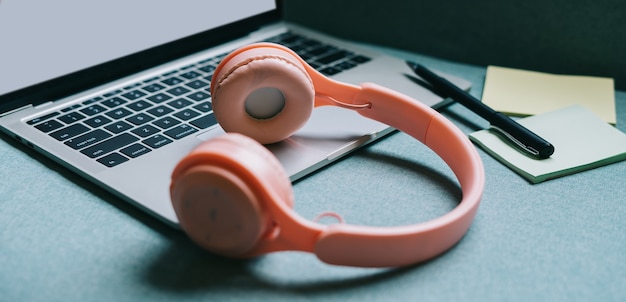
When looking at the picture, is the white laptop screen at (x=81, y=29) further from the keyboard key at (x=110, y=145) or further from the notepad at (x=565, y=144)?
the notepad at (x=565, y=144)

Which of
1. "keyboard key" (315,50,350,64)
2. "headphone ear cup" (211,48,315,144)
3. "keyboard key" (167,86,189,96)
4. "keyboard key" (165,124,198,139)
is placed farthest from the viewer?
"keyboard key" (315,50,350,64)

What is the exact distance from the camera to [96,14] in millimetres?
739

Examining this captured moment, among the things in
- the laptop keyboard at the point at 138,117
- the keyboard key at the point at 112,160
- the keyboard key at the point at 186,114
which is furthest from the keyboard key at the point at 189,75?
the keyboard key at the point at 112,160

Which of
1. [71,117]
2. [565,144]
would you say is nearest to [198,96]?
[71,117]

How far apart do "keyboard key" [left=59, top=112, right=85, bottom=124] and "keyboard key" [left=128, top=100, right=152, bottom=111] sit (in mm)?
56

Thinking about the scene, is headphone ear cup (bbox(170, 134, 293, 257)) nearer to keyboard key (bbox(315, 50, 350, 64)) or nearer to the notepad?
the notepad

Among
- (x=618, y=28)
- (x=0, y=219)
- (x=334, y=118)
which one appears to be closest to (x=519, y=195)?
(x=334, y=118)

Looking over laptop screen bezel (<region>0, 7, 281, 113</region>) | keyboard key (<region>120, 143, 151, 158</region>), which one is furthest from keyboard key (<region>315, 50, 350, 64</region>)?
keyboard key (<region>120, 143, 151, 158</region>)

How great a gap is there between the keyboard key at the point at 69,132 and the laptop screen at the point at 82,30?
0.25 ft

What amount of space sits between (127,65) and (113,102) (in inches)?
2.6

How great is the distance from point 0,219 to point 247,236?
25 centimetres

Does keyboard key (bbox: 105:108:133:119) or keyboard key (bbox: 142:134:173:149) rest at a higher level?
keyboard key (bbox: 142:134:173:149)

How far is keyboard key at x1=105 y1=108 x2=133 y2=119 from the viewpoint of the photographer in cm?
71

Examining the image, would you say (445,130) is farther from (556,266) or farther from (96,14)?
(96,14)
